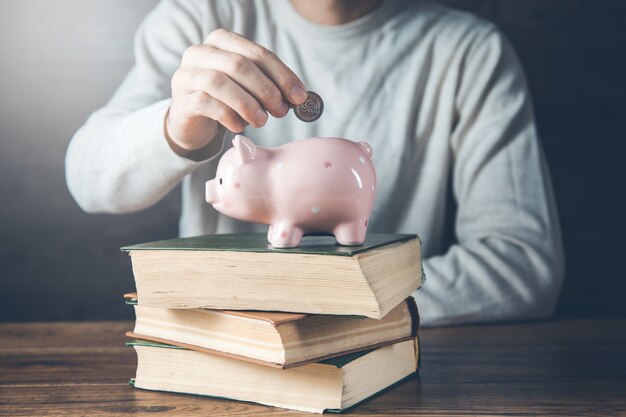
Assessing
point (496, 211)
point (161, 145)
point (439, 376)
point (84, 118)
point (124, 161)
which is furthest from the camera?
point (84, 118)

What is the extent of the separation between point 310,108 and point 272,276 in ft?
0.79

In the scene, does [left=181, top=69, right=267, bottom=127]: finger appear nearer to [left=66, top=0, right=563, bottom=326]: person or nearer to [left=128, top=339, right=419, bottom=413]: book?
[left=128, top=339, right=419, bottom=413]: book

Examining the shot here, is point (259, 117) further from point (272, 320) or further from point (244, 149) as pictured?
point (272, 320)

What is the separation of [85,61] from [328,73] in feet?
1.80

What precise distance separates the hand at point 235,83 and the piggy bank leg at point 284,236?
15cm

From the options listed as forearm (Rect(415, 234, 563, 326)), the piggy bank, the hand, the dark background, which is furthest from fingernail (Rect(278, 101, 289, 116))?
the dark background

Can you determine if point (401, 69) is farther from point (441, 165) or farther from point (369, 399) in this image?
point (369, 399)

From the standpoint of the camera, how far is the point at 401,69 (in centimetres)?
138

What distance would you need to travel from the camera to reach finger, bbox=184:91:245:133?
2.58 ft

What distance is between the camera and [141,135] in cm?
102

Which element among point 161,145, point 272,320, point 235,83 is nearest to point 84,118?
point 161,145

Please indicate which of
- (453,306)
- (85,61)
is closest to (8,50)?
(85,61)

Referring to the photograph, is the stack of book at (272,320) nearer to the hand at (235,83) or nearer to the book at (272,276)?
the book at (272,276)

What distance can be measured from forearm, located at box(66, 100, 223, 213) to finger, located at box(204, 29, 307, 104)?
21 centimetres
